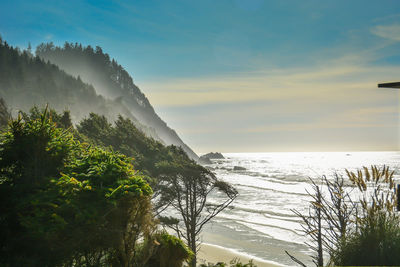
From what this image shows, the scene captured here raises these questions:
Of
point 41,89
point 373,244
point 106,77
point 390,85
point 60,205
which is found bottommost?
point 373,244

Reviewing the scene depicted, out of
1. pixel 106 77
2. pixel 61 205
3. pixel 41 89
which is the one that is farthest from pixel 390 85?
pixel 106 77

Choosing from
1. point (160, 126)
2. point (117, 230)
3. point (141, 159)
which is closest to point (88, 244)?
point (117, 230)

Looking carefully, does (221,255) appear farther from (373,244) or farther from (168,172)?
(373,244)

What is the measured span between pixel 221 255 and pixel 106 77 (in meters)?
138

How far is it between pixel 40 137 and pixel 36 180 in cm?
72

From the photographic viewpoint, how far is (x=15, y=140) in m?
4.62

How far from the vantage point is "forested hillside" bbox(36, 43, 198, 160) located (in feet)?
449

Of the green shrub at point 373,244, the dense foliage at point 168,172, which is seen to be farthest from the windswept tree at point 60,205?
the dense foliage at point 168,172

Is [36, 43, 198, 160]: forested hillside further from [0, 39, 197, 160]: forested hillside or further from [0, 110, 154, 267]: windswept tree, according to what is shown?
[0, 110, 154, 267]: windswept tree

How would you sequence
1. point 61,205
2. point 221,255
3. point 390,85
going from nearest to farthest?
1. point 61,205
2. point 390,85
3. point 221,255

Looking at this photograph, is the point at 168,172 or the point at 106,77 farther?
the point at 106,77

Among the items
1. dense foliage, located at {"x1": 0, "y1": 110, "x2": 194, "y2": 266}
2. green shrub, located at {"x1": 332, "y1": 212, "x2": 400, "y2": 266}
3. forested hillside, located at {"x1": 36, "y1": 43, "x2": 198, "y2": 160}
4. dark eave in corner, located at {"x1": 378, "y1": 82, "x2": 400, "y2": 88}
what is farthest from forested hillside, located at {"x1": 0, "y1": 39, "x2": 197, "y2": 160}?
dark eave in corner, located at {"x1": 378, "y1": 82, "x2": 400, "y2": 88}

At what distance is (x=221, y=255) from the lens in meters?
18.3

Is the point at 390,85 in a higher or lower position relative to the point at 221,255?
higher
